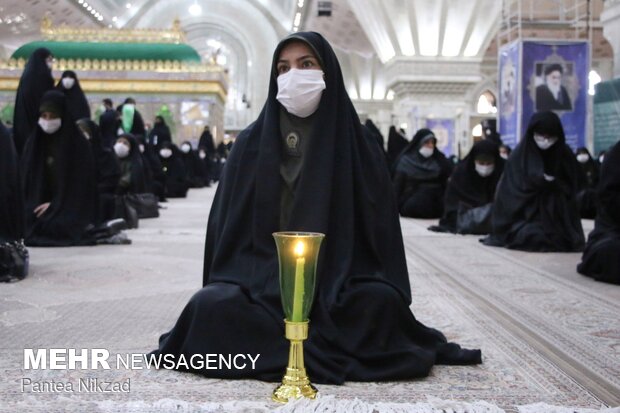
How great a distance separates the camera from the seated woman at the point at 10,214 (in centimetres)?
324

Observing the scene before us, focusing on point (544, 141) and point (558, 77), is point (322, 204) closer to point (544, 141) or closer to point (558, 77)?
point (544, 141)

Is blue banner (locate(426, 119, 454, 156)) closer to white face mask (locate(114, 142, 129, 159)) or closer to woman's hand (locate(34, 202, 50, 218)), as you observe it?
white face mask (locate(114, 142, 129, 159))

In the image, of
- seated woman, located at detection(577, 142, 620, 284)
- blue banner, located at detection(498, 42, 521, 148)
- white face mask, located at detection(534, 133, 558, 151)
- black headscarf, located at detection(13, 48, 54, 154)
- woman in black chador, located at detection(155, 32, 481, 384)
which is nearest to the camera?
woman in black chador, located at detection(155, 32, 481, 384)

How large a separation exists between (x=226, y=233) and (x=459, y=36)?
10.9m

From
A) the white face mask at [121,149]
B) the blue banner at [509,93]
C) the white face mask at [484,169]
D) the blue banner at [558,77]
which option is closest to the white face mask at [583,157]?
the blue banner at [558,77]

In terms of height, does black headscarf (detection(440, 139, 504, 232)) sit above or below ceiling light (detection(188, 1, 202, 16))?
below

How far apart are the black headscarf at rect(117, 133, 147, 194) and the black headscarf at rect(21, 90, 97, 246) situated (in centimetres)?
144

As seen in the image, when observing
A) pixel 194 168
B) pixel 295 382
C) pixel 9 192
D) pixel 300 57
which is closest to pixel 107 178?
pixel 9 192

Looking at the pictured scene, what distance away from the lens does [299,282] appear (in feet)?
4.66

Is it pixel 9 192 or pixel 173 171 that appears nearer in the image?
pixel 9 192

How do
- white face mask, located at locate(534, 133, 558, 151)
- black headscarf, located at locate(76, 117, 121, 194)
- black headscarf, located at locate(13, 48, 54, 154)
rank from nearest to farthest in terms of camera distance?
white face mask, located at locate(534, 133, 558, 151) → black headscarf, located at locate(13, 48, 54, 154) → black headscarf, located at locate(76, 117, 121, 194)

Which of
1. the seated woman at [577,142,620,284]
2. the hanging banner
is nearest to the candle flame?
the seated woman at [577,142,620,284]

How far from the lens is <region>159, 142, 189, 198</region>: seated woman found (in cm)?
986

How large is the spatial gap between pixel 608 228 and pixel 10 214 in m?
2.69
